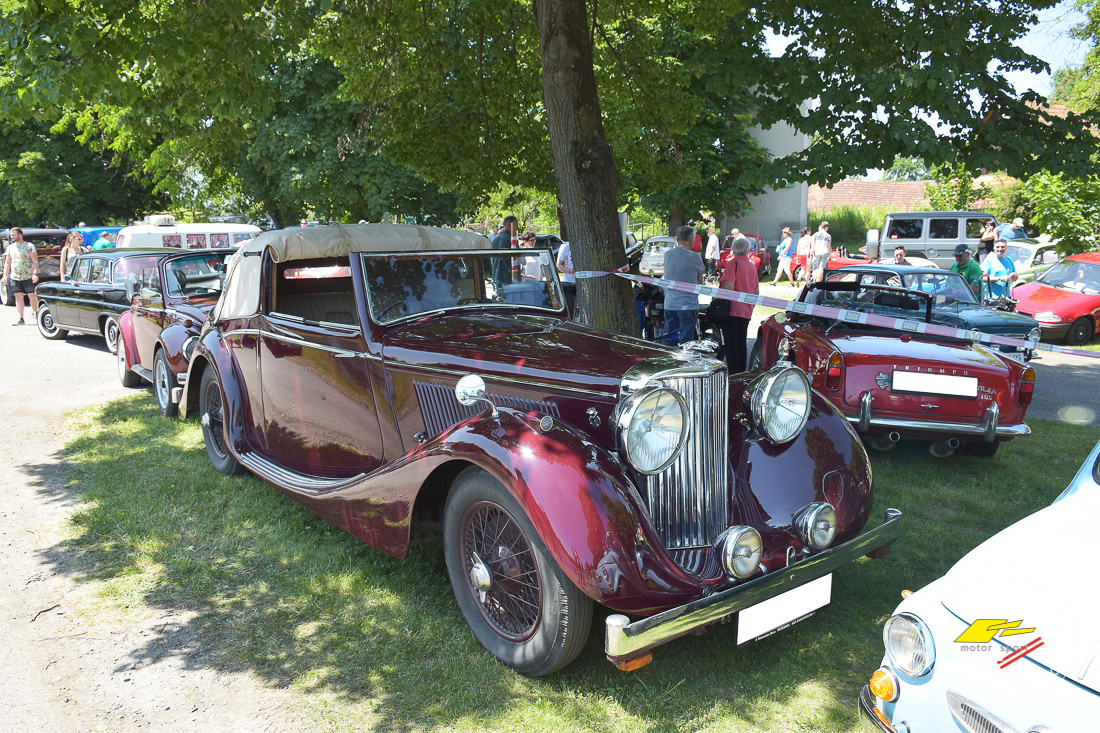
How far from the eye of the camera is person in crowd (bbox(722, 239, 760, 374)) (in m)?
8.80

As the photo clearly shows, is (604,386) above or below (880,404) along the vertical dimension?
above

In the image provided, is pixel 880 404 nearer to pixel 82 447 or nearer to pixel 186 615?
pixel 186 615

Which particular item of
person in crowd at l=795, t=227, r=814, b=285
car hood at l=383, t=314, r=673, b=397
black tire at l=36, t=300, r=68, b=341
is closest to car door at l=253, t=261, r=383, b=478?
car hood at l=383, t=314, r=673, b=397

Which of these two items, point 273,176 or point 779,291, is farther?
point 273,176

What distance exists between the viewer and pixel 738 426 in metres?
3.47

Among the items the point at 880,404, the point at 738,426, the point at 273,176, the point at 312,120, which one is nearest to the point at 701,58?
the point at 880,404

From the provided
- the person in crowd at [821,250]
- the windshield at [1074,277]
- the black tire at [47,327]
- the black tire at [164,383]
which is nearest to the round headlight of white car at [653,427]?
the black tire at [164,383]

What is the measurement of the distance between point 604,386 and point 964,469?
13.5 ft

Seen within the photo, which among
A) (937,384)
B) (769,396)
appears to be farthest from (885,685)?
(937,384)

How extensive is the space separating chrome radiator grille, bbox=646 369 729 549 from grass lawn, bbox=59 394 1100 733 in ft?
1.95

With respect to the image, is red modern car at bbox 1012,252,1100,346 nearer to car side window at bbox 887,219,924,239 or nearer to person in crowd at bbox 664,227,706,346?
person in crowd at bbox 664,227,706,346

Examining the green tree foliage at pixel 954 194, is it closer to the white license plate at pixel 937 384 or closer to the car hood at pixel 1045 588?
the white license plate at pixel 937 384

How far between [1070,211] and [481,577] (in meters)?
16.0

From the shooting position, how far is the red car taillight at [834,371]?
5688mm
